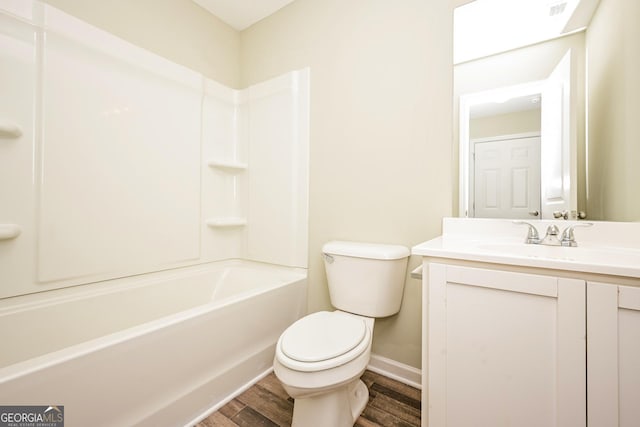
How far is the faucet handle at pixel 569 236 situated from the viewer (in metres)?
1.06

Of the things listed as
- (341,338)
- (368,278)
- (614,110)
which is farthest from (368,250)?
(614,110)

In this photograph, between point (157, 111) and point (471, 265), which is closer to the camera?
point (471, 265)

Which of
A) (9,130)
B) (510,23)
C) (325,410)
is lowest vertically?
(325,410)

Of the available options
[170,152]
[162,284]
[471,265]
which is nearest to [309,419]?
[471,265]

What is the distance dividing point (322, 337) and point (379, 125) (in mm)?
1181

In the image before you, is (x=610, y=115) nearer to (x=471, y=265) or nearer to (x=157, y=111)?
(x=471, y=265)

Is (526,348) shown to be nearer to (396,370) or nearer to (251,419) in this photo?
(396,370)

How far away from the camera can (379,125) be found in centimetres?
159

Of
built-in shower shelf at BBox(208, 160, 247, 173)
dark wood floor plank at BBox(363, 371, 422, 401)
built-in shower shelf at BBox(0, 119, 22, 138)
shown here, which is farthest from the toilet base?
built-in shower shelf at BBox(0, 119, 22, 138)

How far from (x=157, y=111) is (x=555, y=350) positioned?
7.12ft

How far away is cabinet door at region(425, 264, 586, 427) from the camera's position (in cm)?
73

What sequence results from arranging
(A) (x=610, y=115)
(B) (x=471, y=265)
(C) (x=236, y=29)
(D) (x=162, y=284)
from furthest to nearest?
(C) (x=236, y=29) → (D) (x=162, y=284) → (A) (x=610, y=115) → (B) (x=471, y=265)

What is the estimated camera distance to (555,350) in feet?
2.46

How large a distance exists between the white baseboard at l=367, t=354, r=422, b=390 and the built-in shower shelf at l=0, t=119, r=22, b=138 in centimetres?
211
